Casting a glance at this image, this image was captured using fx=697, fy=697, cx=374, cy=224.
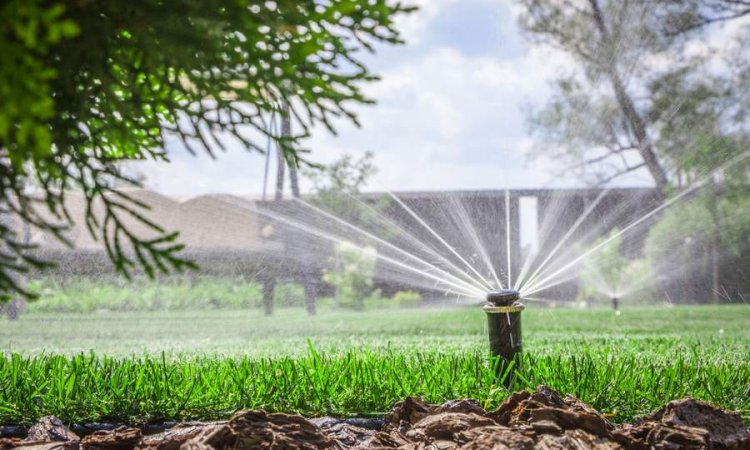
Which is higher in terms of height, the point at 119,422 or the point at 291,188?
the point at 291,188

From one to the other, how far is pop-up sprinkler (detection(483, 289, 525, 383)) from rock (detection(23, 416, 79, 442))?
5.80 ft

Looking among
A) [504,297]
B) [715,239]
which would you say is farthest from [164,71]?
[715,239]

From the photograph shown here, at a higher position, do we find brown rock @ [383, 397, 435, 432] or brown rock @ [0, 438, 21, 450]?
brown rock @ [383, 397, 435, 432]

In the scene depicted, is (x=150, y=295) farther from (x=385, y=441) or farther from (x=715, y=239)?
(x=385, y=441)

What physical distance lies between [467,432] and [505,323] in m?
1.24

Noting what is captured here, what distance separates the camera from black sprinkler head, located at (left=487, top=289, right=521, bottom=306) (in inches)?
121

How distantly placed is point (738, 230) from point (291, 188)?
10440 millimetres

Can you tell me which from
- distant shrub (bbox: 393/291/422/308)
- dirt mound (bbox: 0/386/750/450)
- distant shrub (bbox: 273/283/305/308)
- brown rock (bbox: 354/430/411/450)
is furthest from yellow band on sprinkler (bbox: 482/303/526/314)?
distant shrub (bbox: 273/283/305/308)

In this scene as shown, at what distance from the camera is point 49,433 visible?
2.18 metres

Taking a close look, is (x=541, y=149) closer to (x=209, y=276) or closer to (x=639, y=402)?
(x=209, y=276)

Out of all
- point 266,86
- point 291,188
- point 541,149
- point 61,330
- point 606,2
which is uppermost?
point 606,2

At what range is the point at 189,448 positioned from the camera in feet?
5.81

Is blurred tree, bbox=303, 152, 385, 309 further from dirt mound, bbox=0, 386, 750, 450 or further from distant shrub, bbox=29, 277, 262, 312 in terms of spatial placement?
dirt mound, bbox=0, 386, 750, 450

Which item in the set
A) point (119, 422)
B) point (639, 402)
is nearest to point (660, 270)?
point (639, 402)
